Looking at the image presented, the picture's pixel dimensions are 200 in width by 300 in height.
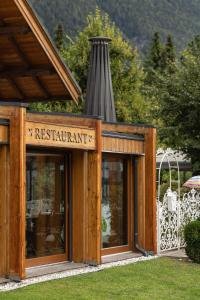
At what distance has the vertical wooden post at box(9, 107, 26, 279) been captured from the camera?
12.0m

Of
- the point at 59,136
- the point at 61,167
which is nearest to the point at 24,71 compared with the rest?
the point at 61,167

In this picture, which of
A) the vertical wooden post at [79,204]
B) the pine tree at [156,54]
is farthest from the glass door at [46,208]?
the pine tree at [156,54]

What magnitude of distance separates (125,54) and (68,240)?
15.1 meters

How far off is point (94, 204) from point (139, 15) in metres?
172

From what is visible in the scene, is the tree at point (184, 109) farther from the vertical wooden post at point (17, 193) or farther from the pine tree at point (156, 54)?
the pine tree at point (156, 54)

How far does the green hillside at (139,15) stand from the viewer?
166625mm

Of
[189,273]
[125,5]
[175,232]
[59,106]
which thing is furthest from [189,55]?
[125,5]

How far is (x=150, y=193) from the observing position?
16.2m

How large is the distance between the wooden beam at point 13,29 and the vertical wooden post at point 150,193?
359cm

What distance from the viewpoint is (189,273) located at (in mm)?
13797

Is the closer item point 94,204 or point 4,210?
point 4,210

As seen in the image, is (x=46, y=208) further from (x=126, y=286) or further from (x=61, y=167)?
(x=126, y=286)

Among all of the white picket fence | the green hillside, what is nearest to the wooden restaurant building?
the white picket fence

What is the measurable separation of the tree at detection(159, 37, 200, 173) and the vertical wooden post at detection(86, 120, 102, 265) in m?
9.17
